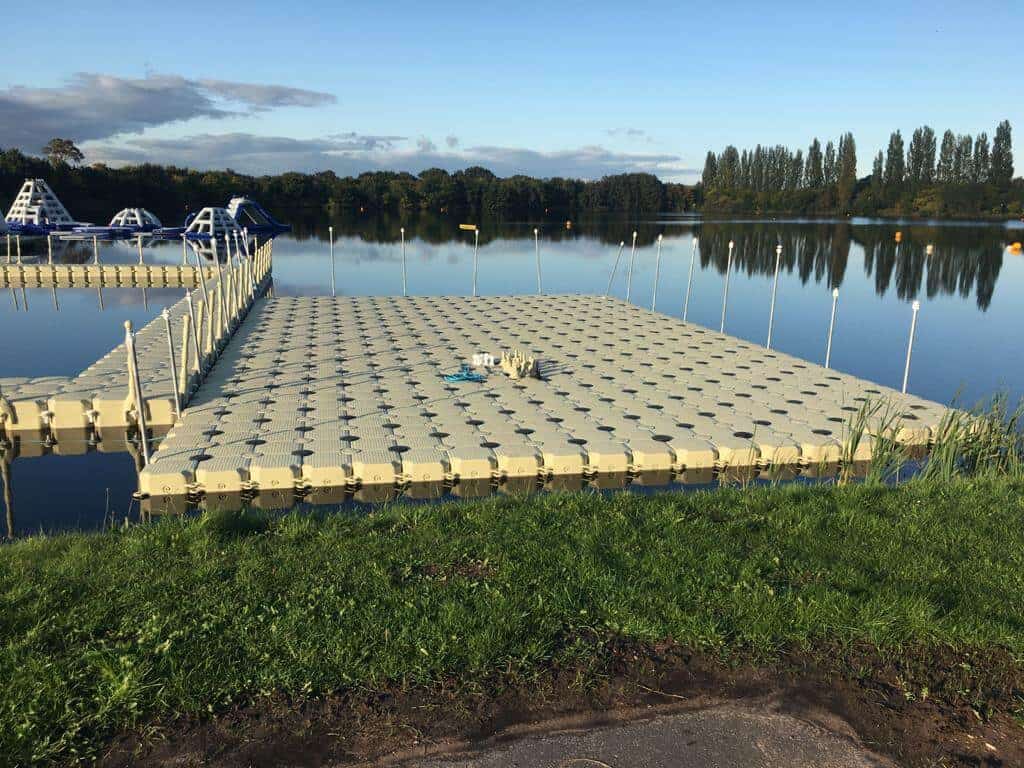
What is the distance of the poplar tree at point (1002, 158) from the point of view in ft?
203

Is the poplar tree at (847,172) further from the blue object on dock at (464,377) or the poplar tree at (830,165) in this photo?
the blue object on dock at (464,377)

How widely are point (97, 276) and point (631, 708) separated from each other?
2287 cm

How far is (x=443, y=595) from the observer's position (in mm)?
3402

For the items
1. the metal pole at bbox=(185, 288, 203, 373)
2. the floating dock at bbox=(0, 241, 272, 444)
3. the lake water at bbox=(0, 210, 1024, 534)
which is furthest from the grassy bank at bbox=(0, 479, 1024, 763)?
the metal pole at bbox=(185, 288, 203, 373)

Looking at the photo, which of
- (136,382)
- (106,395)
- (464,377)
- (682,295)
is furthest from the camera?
(682,295)

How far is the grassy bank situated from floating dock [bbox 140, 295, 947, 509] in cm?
137

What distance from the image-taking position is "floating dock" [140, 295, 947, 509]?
589 cm

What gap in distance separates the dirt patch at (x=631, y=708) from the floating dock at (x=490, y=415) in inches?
124

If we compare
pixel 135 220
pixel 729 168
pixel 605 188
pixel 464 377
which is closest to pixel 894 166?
pixel 729 168

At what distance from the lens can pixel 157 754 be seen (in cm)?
245

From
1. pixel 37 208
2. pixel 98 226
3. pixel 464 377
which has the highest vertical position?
pixel 37 208

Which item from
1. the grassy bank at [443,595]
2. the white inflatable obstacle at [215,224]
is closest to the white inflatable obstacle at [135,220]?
the white inflatable obstacle at [215,224]

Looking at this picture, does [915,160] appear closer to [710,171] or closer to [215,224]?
[710,171]

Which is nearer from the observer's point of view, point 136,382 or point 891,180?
point 136,382
